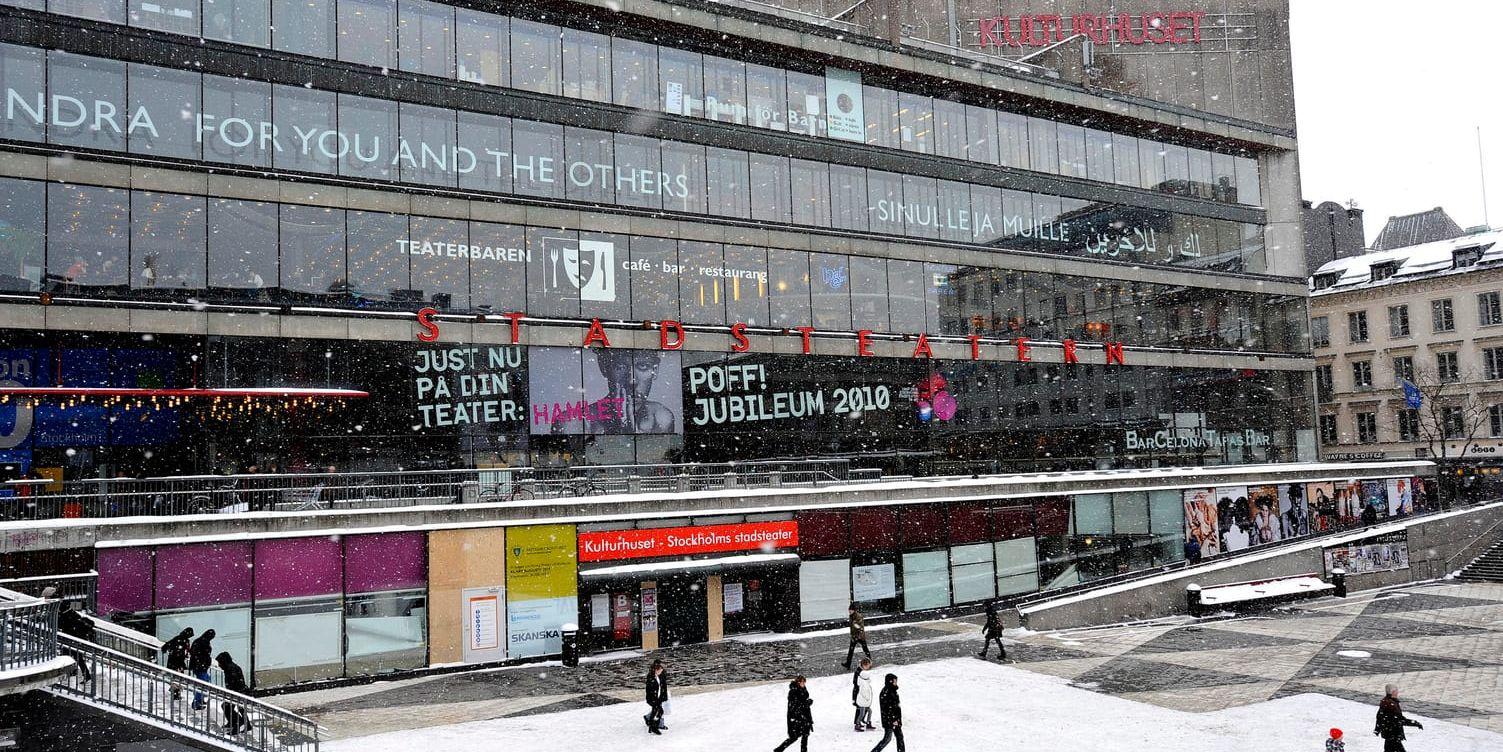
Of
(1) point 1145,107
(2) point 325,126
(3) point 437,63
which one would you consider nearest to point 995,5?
(1) point 1145,107

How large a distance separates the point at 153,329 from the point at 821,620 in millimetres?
19675

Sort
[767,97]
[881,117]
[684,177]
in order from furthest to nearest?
[881,117] < [767,97] < [684,177]

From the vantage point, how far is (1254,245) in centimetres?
5044

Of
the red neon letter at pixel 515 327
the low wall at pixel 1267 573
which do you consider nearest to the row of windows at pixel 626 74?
the red neon letter at pixel 515 327

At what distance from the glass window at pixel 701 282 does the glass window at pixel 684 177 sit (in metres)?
1.35

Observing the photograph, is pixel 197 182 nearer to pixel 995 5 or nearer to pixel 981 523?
pixel 981 523

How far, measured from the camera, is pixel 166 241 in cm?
2686

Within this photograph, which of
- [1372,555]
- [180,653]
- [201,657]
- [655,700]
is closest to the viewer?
[655,700]

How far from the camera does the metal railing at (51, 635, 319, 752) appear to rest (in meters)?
15.6

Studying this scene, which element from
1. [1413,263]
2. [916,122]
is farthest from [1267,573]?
[1413,263]

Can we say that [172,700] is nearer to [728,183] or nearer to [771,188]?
[728,183]

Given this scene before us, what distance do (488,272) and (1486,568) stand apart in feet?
120

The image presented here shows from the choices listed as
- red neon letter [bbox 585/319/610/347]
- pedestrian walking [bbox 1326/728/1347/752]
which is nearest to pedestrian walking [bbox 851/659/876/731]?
pedestrian walking [bbox 1326/728/1347/752]

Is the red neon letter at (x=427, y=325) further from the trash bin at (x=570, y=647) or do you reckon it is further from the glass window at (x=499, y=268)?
the trash bin at (x=570, y=647)
